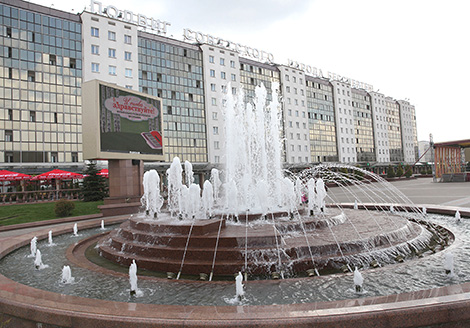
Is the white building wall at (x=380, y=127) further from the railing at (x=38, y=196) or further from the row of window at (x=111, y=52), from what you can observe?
the railing at (x=38, y=196)

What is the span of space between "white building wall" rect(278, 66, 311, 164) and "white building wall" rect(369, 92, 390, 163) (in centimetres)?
2982

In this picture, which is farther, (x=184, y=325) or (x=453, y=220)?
(x=453, y=220)

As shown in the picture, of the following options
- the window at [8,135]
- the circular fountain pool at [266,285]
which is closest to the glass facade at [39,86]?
the window at [8,135]

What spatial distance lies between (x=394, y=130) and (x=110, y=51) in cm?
8487

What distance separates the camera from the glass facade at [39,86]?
126 ft

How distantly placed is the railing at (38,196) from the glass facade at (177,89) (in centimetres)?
1883

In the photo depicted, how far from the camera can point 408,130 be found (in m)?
99.2

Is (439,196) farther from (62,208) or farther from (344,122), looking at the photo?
(344,122)

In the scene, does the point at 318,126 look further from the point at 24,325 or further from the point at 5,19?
the point at 24,325

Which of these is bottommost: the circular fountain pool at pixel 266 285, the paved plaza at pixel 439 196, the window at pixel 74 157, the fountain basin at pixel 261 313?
the circular fountain pool at pixel 266 285

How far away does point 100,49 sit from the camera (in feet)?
143

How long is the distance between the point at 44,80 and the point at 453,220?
47135 millimetres

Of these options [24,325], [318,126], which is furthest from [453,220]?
[318,126]

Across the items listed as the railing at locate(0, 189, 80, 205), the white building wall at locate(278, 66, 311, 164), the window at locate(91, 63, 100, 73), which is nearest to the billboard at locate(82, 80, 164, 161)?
the railing at locate(0, 189, 80, 205)
